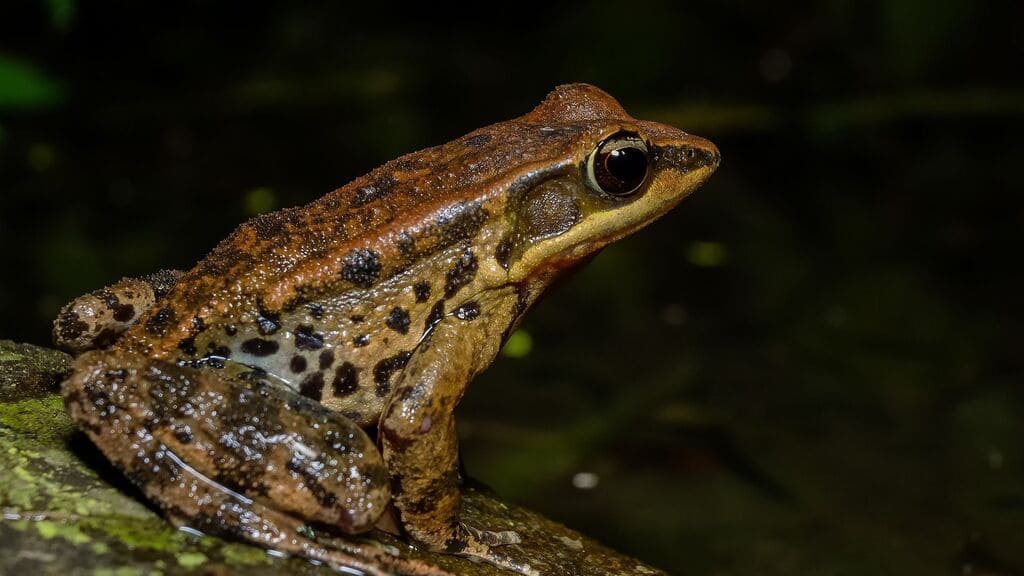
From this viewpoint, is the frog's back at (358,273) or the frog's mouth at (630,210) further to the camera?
the frog's mouth at (630,210)

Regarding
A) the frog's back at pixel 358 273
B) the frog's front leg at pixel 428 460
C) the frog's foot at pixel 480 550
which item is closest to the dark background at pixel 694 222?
the frog's foot at pixel 480 550

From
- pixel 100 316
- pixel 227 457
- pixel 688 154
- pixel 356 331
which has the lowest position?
pixel 227 457

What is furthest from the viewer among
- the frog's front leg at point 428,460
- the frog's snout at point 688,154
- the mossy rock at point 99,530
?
the frog's snout at point 688,154

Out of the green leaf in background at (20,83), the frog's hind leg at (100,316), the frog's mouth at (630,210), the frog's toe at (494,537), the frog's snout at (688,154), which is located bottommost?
the frog's toe at (494,537)

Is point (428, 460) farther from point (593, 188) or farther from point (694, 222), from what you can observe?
point (694, 222)

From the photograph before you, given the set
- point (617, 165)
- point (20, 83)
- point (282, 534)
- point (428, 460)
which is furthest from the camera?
point (20, 83)

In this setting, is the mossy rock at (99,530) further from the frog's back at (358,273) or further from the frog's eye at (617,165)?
the frog's eye at (617,165)

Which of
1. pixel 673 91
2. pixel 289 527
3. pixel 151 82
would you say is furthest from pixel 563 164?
pixel 151 82

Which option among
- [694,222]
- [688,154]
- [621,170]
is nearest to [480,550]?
[621,170]
